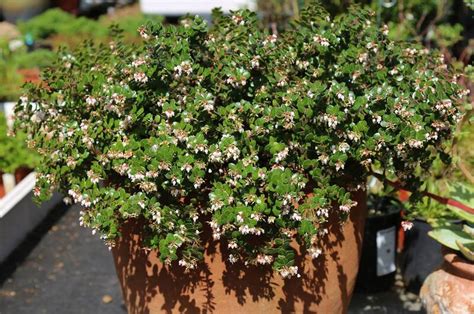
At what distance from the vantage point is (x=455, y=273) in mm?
3203

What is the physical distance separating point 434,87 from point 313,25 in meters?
0.55

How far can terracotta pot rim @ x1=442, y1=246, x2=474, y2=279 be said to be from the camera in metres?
3.13

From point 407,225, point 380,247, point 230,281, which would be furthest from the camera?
point 380,247

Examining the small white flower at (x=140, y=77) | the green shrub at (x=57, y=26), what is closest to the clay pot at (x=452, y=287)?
the small white flower at (x=140, y=77)

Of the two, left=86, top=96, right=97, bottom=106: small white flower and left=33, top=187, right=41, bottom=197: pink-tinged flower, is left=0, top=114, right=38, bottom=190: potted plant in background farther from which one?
left=86, top=96, right=97, bottom=106: small white flower

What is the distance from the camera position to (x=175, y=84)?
286 centimetres

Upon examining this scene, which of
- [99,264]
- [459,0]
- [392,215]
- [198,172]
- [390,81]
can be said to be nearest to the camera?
[198,172]

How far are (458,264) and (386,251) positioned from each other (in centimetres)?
100

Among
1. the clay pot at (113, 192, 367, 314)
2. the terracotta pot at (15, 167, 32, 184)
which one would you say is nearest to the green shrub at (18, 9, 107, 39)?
the terracotta pot at (15, 167, 32, 184)

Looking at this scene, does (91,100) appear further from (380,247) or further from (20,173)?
(20,173)

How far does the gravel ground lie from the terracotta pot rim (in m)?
0.90

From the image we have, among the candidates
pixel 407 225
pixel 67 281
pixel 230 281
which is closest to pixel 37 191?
pixel 230 281

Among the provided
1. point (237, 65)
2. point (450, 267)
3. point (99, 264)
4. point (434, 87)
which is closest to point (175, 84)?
point (237, 65)

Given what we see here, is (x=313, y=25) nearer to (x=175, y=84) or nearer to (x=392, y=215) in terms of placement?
(x=175, y=84)
